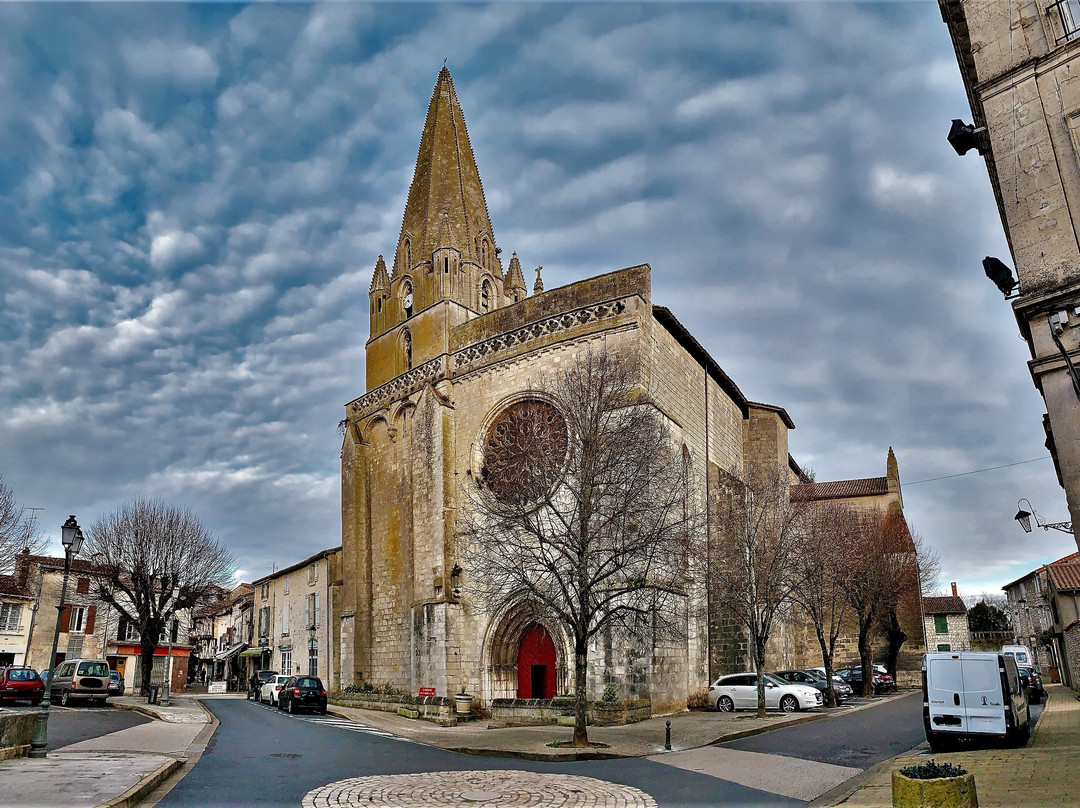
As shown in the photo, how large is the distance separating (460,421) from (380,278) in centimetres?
870

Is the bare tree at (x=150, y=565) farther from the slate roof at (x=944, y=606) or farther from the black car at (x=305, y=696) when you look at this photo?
the slate roof at (x=944, y=606)

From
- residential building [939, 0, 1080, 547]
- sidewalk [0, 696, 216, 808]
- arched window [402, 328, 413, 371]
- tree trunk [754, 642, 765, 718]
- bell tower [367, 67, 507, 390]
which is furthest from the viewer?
arched window [402, 328, 413, 371]

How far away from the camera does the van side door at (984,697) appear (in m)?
11.5

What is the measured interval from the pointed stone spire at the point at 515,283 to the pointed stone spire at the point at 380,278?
464cm

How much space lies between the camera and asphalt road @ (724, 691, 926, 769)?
12039mm

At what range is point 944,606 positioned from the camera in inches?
1977

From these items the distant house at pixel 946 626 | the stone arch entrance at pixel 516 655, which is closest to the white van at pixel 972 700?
the stone arch entrance at pixel 516 655

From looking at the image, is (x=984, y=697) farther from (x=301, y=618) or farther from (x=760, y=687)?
(x=301, y=618)

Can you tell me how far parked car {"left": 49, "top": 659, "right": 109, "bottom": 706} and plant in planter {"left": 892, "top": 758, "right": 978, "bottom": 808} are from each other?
28698 millimetres

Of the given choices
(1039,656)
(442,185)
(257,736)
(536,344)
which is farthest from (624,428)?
(1039,656)

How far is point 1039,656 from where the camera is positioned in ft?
169

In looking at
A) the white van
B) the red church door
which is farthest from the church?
the white van

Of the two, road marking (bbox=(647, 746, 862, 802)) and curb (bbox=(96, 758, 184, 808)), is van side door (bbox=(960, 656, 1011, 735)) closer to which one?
road marking (bbox=(647, 746, 862, 802))

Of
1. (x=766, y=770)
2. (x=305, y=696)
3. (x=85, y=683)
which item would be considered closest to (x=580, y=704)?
(x=766, y=770)
